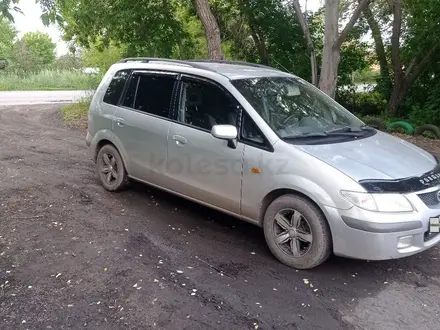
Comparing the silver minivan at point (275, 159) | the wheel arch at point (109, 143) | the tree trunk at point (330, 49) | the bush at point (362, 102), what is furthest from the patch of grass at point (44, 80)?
the silver minivan at point (275, 159)

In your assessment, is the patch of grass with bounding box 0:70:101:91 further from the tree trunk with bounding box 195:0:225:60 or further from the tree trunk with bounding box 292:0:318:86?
the tree trunk with bounding box 195:0:225:60

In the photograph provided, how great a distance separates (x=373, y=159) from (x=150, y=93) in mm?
2747

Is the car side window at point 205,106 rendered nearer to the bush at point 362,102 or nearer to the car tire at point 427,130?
the car tire at point 427,130

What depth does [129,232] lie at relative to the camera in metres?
4.66

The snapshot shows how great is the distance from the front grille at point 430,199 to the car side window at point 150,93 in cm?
281

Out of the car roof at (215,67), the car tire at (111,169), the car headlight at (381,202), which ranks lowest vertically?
the car tire at (111,169)

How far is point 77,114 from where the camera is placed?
45.1 ft

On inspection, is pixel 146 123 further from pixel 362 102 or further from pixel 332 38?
pixel 362 102

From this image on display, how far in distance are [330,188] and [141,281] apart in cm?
175

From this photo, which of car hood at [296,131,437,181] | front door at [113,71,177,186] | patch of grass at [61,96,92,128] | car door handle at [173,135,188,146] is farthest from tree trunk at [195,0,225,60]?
car hood at [296,131,437,181]

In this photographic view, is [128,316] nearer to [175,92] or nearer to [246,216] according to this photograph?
[246,216]

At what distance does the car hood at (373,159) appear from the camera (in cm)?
363

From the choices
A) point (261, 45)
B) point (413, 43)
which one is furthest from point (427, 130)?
point (261, 45)

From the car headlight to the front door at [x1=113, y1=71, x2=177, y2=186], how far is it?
2304 mm
